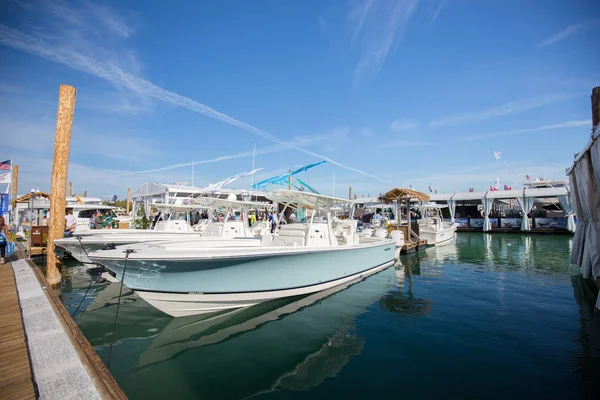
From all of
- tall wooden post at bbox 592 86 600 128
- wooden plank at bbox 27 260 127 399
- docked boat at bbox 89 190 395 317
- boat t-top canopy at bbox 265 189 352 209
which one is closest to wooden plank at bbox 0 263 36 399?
wooden plank at bbox 27 260 127 399

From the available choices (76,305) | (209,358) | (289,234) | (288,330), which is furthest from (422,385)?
(76,305)

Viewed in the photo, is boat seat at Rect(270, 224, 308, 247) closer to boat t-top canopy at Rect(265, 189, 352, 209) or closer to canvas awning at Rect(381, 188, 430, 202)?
boat t-top canopy at Rect(265, 189, 352, 209)

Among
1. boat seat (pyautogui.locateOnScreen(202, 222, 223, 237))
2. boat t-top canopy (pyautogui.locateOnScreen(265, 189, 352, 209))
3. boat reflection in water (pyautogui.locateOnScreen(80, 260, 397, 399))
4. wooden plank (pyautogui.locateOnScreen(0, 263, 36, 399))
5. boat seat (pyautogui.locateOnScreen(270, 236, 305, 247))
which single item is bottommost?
boat reflection in water (pyautogui.locateOnScreen(80, 260, 397, 399))

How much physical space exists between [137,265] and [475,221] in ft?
114

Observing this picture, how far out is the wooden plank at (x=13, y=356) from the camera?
2896 millimetres

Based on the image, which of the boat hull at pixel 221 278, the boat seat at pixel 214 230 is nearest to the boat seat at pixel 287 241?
the boat hull at pixel 221 278

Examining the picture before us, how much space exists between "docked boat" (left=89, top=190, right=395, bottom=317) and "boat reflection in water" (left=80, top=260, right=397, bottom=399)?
1.40 feet

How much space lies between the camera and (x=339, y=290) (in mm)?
8742

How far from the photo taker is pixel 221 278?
622cm

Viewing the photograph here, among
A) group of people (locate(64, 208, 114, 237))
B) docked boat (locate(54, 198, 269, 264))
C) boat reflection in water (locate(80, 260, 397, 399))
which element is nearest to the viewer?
boat reflection in water (locate(80, 260, 397, 399))

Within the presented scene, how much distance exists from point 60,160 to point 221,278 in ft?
21.5

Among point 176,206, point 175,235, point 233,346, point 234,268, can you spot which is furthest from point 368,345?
point 176,206

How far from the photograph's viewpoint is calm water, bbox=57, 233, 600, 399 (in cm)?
404

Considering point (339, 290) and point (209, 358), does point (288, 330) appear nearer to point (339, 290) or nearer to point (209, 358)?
point (209, 358)
